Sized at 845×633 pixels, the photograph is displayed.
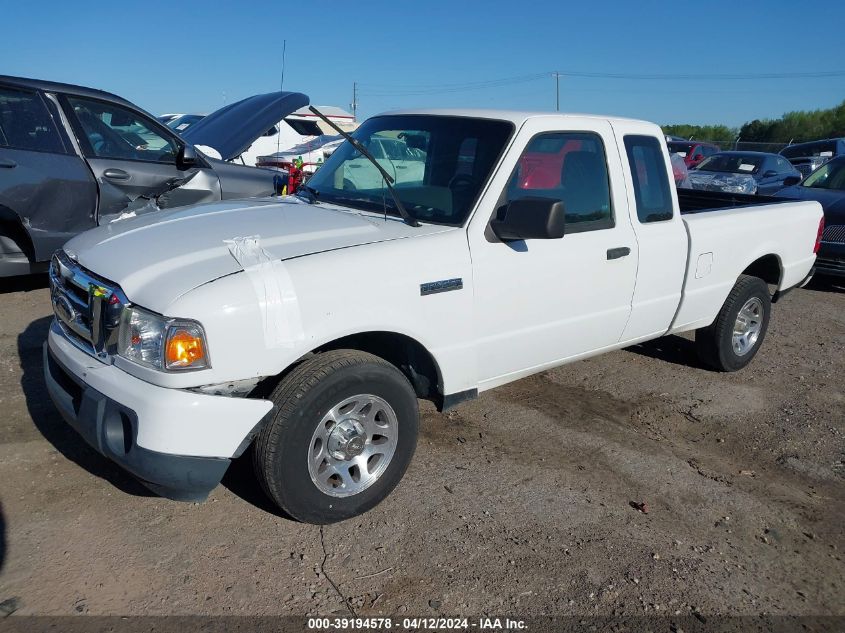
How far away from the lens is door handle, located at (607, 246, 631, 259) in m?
4.23

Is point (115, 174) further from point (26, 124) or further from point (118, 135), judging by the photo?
point (26, 124)

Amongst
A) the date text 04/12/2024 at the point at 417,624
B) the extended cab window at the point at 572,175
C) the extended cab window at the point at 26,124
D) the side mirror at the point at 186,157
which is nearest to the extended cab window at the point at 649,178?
the extended cab window at the point at 572,175

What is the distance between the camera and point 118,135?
6.89 meters

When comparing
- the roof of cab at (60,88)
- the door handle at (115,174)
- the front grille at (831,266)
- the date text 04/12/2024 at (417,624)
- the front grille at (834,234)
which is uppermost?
the roof of cab at (60,88)

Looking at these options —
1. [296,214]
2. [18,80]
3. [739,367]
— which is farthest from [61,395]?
[739,367]

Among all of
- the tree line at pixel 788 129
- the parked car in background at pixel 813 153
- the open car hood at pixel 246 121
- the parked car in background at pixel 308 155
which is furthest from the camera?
the tree line at pixel 788 129

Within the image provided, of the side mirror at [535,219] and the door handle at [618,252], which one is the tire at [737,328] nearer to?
the door handle at [618,252]

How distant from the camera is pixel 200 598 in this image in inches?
111

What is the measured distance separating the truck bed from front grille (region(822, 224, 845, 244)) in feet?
10.1

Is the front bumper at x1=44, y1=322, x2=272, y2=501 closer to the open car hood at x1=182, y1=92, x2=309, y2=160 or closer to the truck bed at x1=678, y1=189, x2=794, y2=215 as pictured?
the open car hood at x1=182, y1=92, x2=309, y2=160

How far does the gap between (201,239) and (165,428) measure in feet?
3.09

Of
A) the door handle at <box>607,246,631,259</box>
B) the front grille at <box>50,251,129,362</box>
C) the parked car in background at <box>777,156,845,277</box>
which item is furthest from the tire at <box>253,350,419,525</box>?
the parked car in background at <box>777,156,845,277</box>

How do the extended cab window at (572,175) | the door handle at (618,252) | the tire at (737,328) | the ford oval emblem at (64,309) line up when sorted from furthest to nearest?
the tire at (737,328) < the door handle at (618,252) < the extended cab window at (572,175) < the ford oval emblem at (64,309)

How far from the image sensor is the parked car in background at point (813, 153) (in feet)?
63.4
